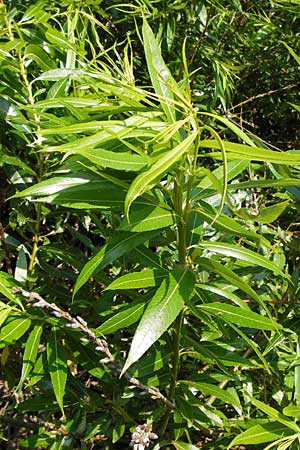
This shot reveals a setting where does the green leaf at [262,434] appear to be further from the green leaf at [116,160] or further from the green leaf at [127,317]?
the green leaf at [116,160]

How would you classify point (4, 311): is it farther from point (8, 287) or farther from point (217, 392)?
Result: point (217, 392)

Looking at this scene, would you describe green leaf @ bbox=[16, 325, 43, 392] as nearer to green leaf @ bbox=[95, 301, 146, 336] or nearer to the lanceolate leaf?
the lanceolate leaf

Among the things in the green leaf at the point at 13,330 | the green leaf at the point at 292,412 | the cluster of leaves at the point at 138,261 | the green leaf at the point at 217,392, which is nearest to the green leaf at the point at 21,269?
the cluster of leaves at the point at 138,261

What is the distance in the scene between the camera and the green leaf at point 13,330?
4.10 feet

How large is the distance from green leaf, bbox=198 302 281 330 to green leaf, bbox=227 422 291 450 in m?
0.24

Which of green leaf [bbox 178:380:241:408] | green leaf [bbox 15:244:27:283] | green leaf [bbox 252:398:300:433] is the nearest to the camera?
green leaf [bbox 252:398:300:433]

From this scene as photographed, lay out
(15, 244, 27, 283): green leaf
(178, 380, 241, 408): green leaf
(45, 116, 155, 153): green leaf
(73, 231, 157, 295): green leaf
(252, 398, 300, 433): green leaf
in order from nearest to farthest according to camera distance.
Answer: (45, 116, 155, 153): green leaf
(73, 231, 157, 295): green leaf
(252, 398, 300, 433): green leaf
(178, 380, 241, 408): green leaf
(15, 244, 27, 283): green leaf

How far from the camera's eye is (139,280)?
1.06 metres

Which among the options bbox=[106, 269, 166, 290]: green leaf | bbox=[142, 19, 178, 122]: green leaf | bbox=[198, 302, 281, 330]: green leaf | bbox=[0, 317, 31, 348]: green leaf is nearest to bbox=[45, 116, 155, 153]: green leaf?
bbox=[142, 19, 178, 122]: green leaf

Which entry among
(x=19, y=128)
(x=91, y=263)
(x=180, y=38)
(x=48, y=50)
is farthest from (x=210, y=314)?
(x=180, y=38)

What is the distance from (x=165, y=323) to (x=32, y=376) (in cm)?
49

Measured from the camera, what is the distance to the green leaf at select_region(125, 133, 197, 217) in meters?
0.80

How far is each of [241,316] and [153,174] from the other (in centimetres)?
42

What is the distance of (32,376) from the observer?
1328mm
